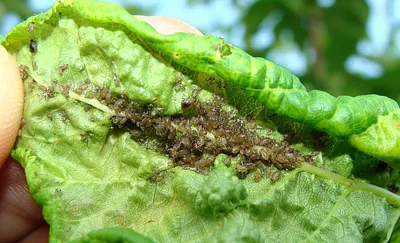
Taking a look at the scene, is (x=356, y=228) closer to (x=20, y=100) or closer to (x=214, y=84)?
(x=214, y=84)

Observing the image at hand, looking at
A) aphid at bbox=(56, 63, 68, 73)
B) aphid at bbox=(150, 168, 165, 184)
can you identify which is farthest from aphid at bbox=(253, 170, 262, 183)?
aphid at bbox=(56, 63, 68, 73)

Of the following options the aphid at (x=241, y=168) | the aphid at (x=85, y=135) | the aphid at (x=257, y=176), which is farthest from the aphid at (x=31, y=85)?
the aphid at (x=257, y=176)

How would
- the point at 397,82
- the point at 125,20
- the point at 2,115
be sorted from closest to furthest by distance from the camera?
the point at 125,20
the point at 2,115
the point at 397,82

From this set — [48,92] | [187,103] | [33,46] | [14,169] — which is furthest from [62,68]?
[14,169]

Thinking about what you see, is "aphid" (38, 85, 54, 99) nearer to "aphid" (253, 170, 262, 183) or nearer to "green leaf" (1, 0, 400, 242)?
"green leaf" (1, 0, 400, 242)

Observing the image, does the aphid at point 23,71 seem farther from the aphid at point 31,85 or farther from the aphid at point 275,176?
the aphid at point 275,176

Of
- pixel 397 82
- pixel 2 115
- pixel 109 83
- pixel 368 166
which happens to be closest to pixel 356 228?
pixel 368 166
